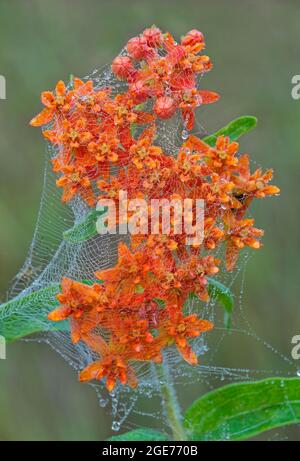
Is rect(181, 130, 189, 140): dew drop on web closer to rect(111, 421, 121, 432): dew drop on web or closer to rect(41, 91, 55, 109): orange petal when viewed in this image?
rect(41, 91, 55, 109): orange petal

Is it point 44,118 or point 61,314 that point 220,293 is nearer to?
point 61,314

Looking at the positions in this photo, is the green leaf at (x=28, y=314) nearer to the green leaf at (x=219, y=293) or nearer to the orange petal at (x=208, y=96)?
the green leaf at (x=219, y=293)

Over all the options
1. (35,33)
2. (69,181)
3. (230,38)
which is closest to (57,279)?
(69,181)

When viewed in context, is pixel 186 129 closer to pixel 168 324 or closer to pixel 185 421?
pixel 168 324

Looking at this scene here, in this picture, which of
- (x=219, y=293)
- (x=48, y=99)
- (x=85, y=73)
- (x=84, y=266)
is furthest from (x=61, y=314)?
(x=85, y=73)

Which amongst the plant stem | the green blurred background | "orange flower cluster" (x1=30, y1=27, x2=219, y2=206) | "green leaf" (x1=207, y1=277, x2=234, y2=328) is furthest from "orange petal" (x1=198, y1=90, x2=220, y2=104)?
the green blurred background

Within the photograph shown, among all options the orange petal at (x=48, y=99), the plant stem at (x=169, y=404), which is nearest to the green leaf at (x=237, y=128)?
the orange petal at (x=48, y=99)
